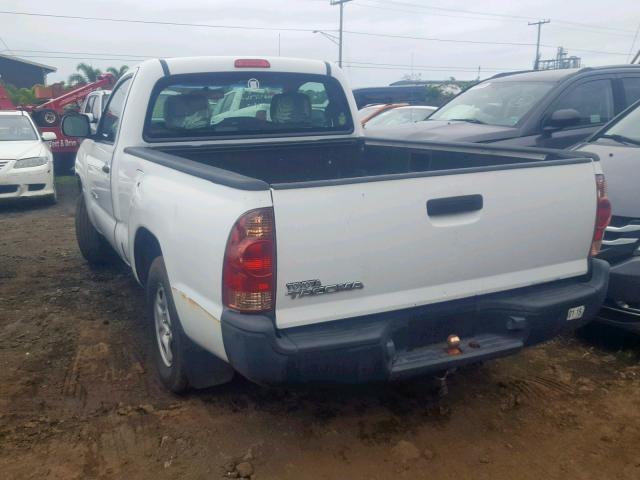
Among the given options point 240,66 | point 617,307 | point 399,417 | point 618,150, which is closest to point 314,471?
point 399,417

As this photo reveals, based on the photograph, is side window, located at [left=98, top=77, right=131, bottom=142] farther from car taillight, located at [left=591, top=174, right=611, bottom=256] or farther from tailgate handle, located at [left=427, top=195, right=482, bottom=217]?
car taillight, located at [left=591, top=174, right=611, bottom=256]

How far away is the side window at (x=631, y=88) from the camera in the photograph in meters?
7.10

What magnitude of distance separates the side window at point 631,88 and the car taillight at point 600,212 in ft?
14.3

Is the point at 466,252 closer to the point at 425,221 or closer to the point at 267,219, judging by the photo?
the point at 425,221

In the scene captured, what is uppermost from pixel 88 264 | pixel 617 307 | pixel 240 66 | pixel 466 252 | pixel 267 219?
pixel 240 66

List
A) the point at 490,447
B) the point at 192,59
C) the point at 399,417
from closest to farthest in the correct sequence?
1. the point at 490,447
2. the point at 399,417
3. the point at 192,59

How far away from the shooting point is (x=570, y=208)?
10.6ft

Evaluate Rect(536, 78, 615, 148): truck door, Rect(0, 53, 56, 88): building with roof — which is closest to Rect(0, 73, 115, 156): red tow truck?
Rect(536, 78, 615, 148): truck door

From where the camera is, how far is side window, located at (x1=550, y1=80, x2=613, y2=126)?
6707mm

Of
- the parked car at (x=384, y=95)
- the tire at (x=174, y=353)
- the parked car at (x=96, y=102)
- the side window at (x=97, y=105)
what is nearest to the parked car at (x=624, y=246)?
the tire at (x=174, y=353)

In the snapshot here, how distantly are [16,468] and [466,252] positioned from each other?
2352mm

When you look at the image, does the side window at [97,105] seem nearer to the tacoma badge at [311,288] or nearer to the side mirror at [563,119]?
the side mirror at [563,119]

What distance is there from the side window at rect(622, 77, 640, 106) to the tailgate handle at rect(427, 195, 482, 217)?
16.5ft

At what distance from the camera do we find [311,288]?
→ 8.89ft
